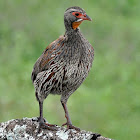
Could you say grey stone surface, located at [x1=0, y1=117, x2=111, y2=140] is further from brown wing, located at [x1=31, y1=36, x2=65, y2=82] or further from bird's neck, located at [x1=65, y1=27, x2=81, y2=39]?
bird's neck, located at [x1=65, y1=27, x2=81, y2=39]

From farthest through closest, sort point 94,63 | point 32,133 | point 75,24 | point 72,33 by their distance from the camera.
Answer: point 94,63
point 72,33
point 75,24
point 32,133

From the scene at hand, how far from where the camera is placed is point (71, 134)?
6.97 metres

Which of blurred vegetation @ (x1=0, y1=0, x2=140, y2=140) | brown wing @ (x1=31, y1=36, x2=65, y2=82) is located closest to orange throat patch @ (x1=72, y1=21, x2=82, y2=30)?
brown wing @ (x1=31, y1=36, x2=65, y2=82)

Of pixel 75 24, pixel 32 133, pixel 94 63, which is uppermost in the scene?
pixel 94 63

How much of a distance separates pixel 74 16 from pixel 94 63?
6681 millimetres

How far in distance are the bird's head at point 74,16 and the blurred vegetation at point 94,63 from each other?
4336mm

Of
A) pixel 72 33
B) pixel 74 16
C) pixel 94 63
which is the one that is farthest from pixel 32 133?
pixel 94 63

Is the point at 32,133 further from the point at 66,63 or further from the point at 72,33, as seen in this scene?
the point at 72,33

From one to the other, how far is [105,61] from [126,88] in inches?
45.8

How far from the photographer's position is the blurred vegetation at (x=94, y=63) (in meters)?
11.9

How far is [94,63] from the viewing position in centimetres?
1385

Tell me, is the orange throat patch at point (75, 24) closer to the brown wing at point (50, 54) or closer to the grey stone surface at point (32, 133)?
the brown wing at point (50, 54)

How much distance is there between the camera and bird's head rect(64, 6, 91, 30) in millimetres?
7173

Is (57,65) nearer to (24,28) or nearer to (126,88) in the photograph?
(126,88)
